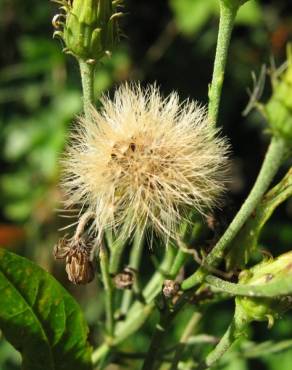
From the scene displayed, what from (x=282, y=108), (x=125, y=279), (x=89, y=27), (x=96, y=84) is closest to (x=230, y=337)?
(x=125, y=279)

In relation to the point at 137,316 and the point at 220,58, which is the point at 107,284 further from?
the point at 220,58

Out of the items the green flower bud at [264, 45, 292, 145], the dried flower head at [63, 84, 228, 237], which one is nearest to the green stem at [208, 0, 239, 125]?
the dried flower head at [63, 84, 228, 237]

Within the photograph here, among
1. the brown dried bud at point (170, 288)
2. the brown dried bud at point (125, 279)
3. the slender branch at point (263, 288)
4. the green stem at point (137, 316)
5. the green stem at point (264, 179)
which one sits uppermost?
the green stem at point (264, 179)

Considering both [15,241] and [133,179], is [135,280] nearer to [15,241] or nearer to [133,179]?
[133,179]

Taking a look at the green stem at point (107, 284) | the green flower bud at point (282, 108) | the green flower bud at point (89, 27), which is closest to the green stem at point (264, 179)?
the green flower bud at point (282, 108)

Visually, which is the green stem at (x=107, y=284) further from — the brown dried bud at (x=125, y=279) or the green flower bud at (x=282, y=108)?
the green flower bud at (x=282, y=108)

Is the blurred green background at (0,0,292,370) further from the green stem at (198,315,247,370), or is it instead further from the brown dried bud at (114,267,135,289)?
the green stem at (198,315,247,370)

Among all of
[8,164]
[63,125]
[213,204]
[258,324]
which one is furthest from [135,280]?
[8,164]

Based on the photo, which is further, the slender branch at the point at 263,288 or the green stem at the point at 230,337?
the green stem at the point at 230,337
